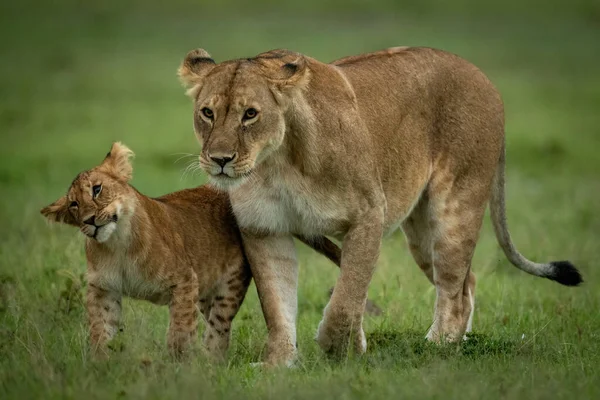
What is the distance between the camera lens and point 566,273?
23.9ft

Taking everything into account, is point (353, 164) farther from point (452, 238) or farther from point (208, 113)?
point (452, 238)

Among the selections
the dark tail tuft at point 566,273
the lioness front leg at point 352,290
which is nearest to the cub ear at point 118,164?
the lioness front leg at point 352,290

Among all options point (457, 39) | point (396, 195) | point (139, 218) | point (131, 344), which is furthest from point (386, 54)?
point (457, 39)

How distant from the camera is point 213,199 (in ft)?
22.4

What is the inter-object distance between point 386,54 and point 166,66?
1963 centimetres

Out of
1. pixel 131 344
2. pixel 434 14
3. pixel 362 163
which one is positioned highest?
pixel 362 163

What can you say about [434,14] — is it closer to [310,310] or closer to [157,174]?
[157,174]

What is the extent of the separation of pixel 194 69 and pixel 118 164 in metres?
0.61

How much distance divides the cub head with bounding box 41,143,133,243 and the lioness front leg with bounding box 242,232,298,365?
0.75 metres

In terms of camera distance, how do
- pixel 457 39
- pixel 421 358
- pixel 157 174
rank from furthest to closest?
pixel 457 39 < pixel 157 174 < pixel 421 358

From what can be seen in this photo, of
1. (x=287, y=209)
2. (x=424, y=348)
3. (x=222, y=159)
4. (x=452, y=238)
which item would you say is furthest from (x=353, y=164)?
(x=452, y=238)

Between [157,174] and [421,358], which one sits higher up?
[421,358]

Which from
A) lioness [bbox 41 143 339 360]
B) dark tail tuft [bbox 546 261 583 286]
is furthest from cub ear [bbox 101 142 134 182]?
dark tail tuft [bbox 546 261 583 286]

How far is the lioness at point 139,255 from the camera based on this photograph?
19.1 ft
